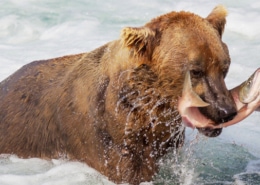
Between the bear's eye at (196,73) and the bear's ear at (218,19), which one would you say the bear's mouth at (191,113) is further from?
the bear's ear at (218,19)

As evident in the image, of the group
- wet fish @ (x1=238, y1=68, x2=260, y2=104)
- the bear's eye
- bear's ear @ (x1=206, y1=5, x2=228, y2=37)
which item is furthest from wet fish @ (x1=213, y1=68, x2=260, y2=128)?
bear's ear @ (x1=206, y1=5, x2=228, y2=37)

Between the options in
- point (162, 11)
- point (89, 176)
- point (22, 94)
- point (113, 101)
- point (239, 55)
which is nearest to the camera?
point (113, 101)

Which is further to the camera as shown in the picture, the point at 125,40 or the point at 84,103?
the point at 84,103

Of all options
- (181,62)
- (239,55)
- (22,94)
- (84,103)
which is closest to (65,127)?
(84,103)

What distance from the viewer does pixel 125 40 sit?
17.6 feet

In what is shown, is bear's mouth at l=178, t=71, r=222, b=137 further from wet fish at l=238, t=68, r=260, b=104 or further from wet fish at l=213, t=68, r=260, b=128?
wet fish at l=238, t=68, r=260, b=104

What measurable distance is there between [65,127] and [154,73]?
1088mm

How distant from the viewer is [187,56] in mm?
5309

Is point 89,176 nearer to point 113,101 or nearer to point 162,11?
point 113,101

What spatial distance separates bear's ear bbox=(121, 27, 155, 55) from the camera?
17.4 ft

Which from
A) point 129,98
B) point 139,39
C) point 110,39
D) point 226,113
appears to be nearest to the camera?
point 226,113

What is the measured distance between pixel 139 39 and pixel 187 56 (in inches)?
14.8

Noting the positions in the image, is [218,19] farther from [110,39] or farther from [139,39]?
[110,39]

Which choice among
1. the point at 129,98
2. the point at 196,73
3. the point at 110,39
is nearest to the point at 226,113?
the point at 196,73
